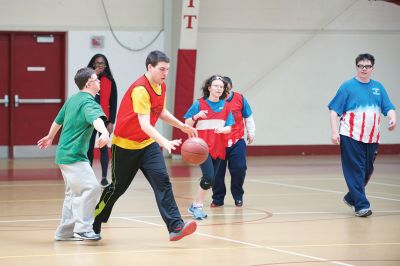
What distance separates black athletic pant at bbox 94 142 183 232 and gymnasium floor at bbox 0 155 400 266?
0.33 metres

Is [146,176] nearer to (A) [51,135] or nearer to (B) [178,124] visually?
(B) [178,124]

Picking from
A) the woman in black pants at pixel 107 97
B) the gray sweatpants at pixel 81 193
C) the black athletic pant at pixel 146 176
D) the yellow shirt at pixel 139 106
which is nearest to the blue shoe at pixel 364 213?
the black athletic pant at pixel 146 176

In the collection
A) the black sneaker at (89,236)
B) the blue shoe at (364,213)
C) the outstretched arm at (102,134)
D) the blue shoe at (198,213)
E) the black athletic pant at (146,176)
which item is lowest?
the blue shoe at (198,213)

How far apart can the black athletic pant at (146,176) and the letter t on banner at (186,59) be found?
11615 mm

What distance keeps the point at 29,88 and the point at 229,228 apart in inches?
479

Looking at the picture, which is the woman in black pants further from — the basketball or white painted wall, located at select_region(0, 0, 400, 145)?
white painted wall, located at select_region(0, 0, 400, 145)

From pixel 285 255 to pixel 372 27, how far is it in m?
16.2

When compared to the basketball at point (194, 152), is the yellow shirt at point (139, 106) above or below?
above


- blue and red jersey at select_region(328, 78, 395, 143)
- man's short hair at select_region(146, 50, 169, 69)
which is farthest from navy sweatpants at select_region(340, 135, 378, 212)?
man's short hair at select_region(146, 50, 169, 69)

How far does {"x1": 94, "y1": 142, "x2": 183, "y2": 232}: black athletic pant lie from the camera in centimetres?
898

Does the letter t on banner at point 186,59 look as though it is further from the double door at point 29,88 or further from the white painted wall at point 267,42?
the double door at point 29,88

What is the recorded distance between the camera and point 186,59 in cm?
2111

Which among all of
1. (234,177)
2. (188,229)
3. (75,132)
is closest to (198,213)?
(234,177)

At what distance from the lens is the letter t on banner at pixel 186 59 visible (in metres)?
20.5
